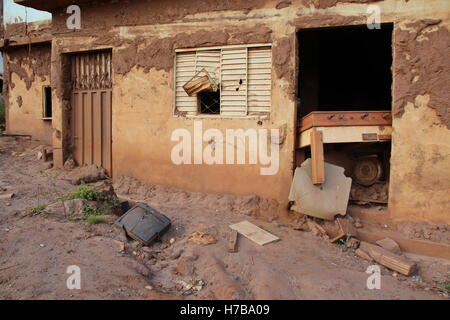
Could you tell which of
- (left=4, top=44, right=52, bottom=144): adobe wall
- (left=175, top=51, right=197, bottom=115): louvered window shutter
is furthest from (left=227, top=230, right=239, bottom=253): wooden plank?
(left=4, top=44, right=52, bottom=144): adobe wall

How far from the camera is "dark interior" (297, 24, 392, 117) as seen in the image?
25.5 ft

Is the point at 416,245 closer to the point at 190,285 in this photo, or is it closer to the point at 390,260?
the point at 390,260

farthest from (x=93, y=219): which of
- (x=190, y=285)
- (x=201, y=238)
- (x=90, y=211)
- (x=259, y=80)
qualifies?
(x=259, y=80)

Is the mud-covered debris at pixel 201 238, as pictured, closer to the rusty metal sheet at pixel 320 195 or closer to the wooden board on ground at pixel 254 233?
the wooden board on ground at pixel 254 233

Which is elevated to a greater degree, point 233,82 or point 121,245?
point 233,82

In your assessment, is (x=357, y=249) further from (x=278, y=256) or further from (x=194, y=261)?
(x=194, y=261)

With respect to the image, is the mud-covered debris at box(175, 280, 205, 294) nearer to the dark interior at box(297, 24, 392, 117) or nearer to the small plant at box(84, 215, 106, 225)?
the small plant at box(84, 215, 106, 225)

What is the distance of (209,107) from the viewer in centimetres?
636

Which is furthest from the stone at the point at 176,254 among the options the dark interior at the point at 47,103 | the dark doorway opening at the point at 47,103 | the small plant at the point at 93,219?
the dark interior at the point at 47,103

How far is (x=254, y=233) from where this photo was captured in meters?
4.82

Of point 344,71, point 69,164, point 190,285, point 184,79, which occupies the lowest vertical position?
point 190,285

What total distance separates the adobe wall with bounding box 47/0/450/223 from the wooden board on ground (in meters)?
0.86

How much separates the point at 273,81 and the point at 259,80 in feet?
0.99
